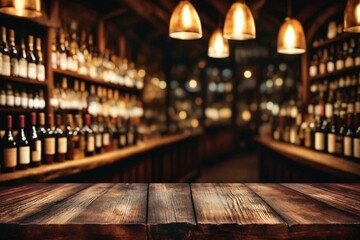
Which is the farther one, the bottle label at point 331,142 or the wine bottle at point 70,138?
the bottle label at point 331,142

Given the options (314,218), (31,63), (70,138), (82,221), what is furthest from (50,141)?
(314,218)

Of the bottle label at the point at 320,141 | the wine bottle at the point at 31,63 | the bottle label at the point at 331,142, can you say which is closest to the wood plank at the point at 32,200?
the wine bottle at the point at 31,63

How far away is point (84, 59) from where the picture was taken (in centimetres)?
452

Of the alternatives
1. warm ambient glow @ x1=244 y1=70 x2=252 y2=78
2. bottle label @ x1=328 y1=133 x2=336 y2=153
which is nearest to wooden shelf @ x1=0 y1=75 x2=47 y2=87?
bottle label @ x1=328 y1=133 x2=336 y2=153

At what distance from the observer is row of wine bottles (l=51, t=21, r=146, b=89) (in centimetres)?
396

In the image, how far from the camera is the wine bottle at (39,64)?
11.2ft

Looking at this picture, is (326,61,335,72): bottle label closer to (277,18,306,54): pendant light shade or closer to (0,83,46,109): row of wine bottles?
(277,18,306,54): pendant light shade

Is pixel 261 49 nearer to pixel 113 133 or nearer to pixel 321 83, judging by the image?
pixel 321 83

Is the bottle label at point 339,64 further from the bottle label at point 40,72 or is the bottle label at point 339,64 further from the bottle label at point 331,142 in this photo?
the bottle label at point 40,72

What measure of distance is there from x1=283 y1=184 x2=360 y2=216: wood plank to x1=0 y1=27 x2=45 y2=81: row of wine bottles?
229 cm

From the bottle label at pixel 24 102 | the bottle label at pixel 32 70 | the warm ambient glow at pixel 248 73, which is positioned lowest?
the bottle label at pixel 24 102

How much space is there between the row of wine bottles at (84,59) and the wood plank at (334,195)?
265 cm

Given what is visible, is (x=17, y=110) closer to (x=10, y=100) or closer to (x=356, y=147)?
(x=10, y=100)

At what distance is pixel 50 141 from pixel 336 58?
3.40 metres
